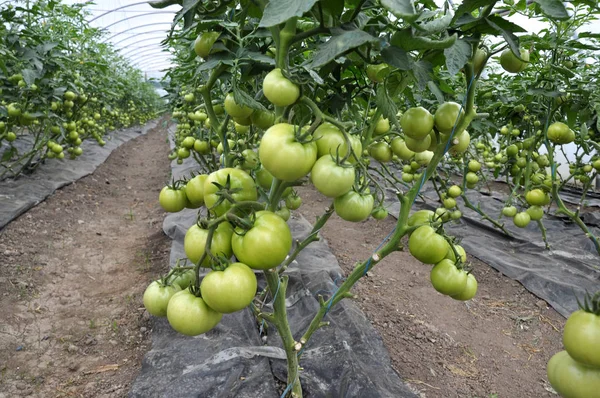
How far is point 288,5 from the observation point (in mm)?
727

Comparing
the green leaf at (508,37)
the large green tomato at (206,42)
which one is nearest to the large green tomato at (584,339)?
the green leaf at (508,37)

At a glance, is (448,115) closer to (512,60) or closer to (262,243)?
(512,60)

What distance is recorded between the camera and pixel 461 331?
2949mm

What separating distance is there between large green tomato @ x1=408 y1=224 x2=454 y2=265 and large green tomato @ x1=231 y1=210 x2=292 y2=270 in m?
0.43

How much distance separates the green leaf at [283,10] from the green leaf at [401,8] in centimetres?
12

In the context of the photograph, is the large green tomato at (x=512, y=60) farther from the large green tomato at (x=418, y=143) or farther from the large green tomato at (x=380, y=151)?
the large green tomato at (x=380, y=151)

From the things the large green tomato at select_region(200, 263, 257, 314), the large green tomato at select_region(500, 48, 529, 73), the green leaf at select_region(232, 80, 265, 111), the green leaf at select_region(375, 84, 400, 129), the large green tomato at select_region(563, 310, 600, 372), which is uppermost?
the green leaf at select_region(232, 80, 265, 111)

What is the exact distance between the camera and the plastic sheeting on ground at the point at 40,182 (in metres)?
4.28

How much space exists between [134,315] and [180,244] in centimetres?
84

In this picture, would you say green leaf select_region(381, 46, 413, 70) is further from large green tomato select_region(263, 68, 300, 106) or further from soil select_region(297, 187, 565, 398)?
soil select_region(297, 187, 565, 398)

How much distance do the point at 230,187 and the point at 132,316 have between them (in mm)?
2214

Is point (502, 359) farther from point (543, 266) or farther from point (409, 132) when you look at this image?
point (409, 132)

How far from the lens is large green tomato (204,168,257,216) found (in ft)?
3.28

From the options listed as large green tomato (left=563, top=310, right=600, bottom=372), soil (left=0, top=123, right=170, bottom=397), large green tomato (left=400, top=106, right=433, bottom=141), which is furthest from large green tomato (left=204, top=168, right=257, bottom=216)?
soil (left=0, top=123, right=170, bottom=397)
